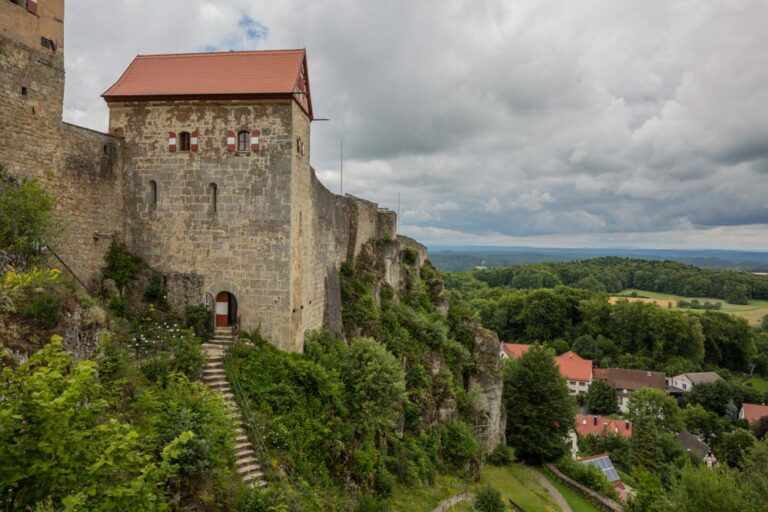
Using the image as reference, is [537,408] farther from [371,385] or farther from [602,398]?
[602,398]

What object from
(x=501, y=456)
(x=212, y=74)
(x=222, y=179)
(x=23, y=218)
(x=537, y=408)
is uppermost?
(x=212, y=74)

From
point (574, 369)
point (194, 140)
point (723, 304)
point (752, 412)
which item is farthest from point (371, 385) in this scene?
point (723, 304)

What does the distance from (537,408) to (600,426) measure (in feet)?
97.1

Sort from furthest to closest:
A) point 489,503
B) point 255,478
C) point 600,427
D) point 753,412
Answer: point 753,412 < point 600,427 < point 489,503 < point 255,478

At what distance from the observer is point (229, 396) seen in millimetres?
15758

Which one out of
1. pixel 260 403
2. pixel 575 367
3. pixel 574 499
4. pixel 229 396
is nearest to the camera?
pixel 229 396

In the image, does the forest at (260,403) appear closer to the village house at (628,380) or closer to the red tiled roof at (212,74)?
the red tiled roof at (212,74)

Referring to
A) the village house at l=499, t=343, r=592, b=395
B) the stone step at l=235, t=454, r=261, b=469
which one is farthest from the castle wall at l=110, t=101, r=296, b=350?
the village house at l=499, t=343, r=592, b=395

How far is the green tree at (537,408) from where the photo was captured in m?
37.5

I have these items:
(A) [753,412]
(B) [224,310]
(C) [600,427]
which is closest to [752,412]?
(A) [753,412]

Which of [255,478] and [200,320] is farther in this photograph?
[200,320]

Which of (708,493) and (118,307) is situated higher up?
(118,307)

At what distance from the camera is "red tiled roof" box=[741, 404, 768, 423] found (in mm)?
64875

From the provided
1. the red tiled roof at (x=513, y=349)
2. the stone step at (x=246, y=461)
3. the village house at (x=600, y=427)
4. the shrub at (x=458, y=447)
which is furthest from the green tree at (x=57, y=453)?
the red tiled roof at (x=513, y=349)
